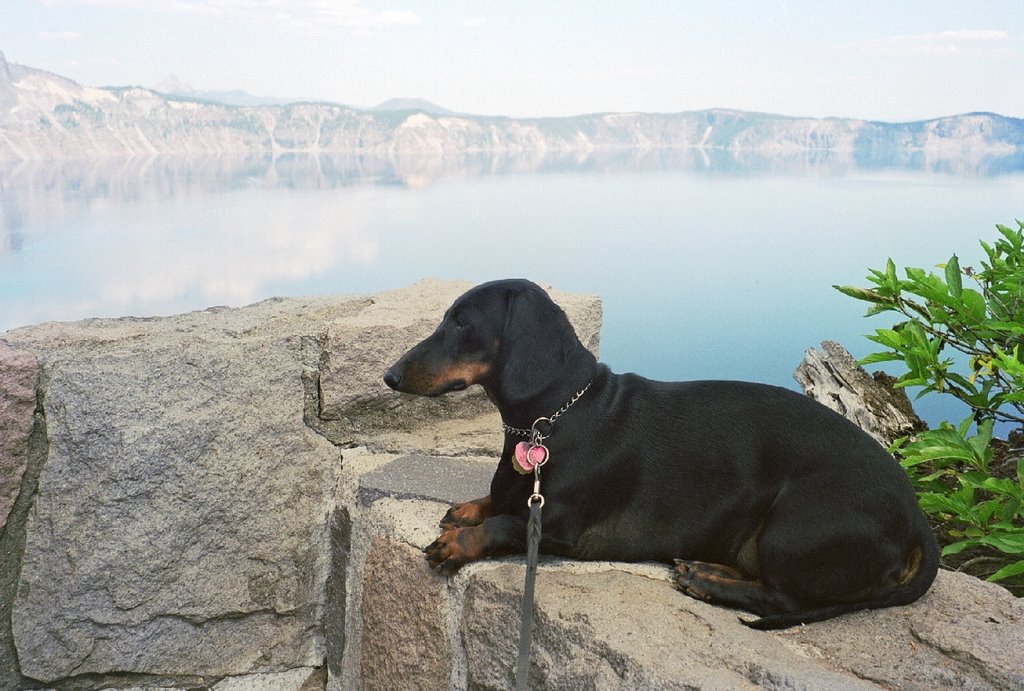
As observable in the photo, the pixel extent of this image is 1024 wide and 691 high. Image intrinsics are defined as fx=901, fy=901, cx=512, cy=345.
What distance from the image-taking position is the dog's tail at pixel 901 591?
2537 mm

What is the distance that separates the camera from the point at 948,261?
382 cm

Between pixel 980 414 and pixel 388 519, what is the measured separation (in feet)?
8.36

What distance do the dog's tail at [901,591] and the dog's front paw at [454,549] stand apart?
80 centimetres

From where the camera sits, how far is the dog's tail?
2.54m

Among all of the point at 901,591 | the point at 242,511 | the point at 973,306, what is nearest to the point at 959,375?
the point at 973,306

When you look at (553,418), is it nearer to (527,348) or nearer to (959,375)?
(527,348)

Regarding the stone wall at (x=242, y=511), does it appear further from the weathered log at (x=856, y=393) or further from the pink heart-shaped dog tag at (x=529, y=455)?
the weathered log at (x=856, y=393)

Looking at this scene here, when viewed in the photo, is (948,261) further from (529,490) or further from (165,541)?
(165,541)

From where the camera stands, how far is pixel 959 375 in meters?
3.80

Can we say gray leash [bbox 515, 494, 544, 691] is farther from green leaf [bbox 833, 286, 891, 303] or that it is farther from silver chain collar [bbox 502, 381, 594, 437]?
green leaf [bbox 833, 286, 891, 303]

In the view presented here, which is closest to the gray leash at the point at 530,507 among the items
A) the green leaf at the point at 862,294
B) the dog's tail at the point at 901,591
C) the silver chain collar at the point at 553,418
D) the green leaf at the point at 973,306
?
the silver chain collar at the point at 553,418

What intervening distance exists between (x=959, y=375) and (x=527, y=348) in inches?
87.5

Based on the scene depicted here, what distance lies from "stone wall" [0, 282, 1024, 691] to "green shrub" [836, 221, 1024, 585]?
0.75 metres

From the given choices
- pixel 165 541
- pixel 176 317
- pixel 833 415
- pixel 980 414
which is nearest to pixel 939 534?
pixel 980 414
